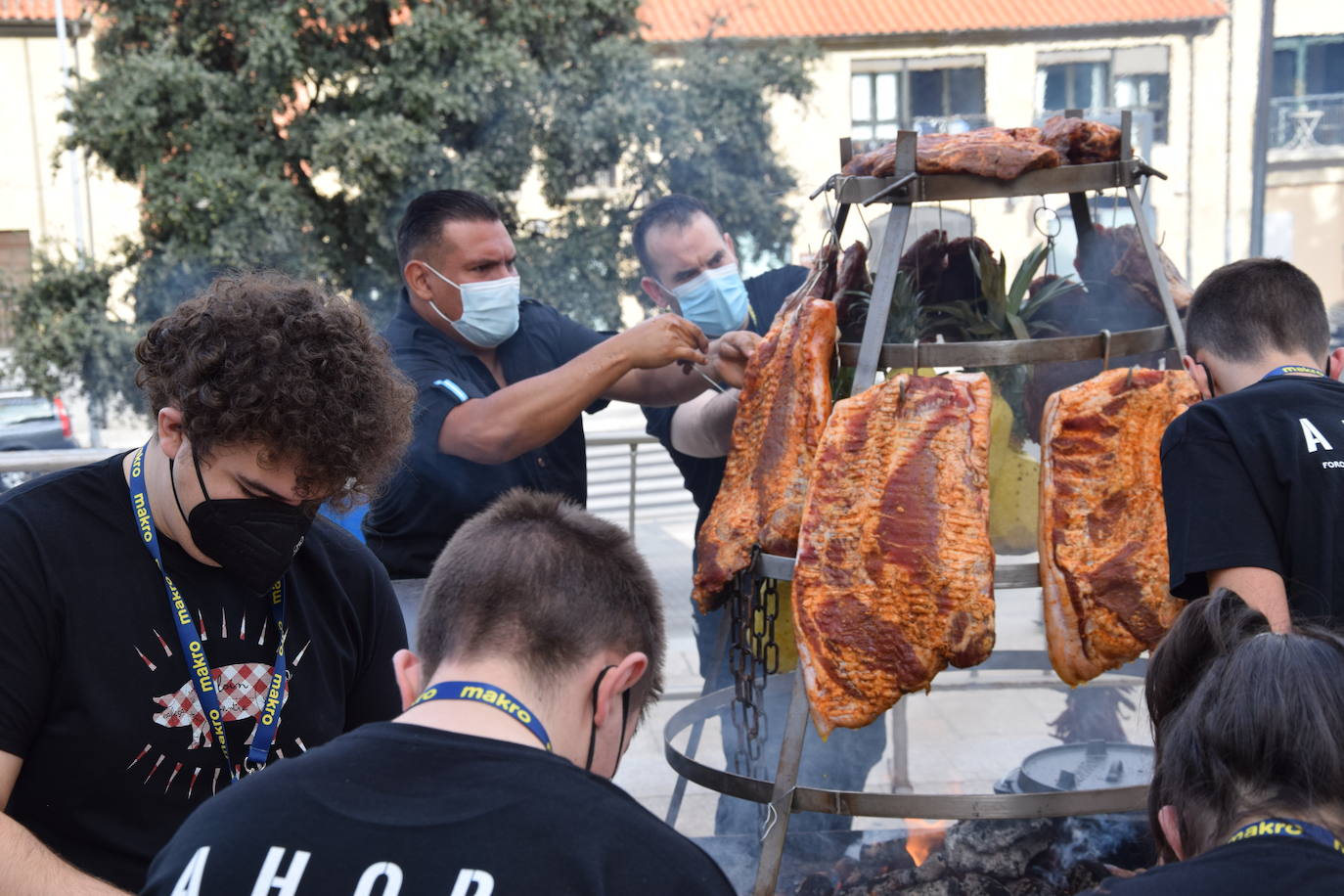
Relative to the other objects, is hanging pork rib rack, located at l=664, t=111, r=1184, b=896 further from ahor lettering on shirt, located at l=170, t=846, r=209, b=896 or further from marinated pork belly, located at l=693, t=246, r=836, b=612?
ahor lettering on shirt, located at l=170, t=846, r=209, b=896

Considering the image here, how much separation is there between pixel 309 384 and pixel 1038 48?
83.0ft

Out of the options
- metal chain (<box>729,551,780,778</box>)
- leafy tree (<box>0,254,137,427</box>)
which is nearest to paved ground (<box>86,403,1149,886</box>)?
metal chain (<box>729,551,780,778</box>)

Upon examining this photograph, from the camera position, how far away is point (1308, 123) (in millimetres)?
26969

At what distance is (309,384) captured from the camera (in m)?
1.96

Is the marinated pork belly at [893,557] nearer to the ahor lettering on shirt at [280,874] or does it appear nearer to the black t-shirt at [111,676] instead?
the black t-shirt at [111,676]

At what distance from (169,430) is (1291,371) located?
2.35 m

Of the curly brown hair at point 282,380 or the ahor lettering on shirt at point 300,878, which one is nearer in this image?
the ahor lettering on shirt at point 300,878

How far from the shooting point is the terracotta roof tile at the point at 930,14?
78.2 feet

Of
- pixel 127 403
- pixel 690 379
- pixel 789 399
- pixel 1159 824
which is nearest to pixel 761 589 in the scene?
pixel 789 399

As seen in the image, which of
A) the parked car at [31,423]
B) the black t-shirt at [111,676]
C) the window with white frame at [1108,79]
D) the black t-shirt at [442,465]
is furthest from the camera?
the window with white frame at [1108,79]

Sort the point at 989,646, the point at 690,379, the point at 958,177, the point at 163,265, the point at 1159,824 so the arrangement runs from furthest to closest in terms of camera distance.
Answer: the point at 163,265
the point at 690,379
the point at 958,177
the point at 989,646
the point at 1159,824

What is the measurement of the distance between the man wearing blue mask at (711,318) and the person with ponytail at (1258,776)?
8.03 feet

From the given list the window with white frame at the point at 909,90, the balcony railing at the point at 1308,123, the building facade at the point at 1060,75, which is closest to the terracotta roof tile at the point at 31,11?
the building facade at the point at 1060,75

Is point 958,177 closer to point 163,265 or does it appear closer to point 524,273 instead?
point 524,273
